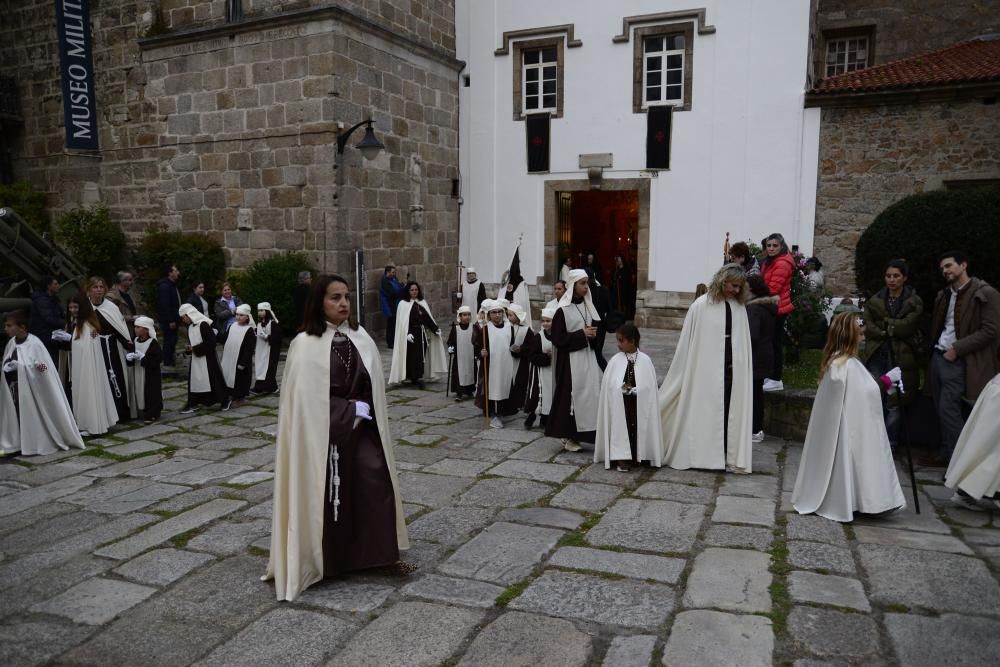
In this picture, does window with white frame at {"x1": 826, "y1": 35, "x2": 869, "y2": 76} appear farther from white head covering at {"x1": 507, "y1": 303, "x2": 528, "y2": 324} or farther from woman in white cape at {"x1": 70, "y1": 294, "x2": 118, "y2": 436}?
woman in white cape at {"x1": 70, "y1": 294, "x2": 118, "y2": 436}

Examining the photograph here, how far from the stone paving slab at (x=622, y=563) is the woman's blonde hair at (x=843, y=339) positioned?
1.93 meters

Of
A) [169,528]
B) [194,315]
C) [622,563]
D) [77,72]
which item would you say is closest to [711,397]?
[622,563]

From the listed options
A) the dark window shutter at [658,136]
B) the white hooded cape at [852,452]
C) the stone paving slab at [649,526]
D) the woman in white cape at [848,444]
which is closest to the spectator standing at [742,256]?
the woman in white cape at [848,444]

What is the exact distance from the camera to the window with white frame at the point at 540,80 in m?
15.9

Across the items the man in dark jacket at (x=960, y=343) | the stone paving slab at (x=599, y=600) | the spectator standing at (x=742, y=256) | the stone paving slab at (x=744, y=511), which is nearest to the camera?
the stone paving slab at (x=599, y=600)

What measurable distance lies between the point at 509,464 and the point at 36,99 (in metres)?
15.0

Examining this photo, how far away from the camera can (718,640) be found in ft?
12.3

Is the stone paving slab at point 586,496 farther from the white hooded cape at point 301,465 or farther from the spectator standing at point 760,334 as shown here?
the white hooded cape at point 301,465

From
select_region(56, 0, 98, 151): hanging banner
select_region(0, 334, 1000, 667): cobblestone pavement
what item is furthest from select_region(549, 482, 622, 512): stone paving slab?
select_region(56, 0, 98, 151): hanging banner

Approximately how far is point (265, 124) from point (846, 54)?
1345 centimetres

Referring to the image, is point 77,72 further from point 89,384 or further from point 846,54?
point 846,54

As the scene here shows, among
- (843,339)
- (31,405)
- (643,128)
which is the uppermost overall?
(643,128)

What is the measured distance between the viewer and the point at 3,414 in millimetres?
7500

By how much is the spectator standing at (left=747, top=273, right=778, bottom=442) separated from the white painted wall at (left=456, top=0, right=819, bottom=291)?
23.7 feet
